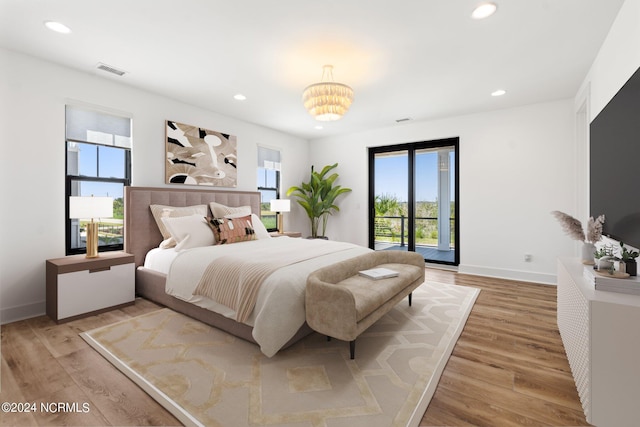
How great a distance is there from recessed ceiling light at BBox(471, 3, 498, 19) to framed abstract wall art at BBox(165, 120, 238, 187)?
367 cm

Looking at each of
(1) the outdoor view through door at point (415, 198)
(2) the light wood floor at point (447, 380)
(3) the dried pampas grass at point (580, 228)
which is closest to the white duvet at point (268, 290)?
(2) the light wood floor at point (447, 380)

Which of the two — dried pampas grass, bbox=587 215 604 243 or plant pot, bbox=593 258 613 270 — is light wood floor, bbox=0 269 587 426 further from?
dried pampas grass, bbox=587 215 604 243

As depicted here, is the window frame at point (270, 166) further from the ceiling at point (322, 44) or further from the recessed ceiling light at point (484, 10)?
the recessed ceiling light at point (484, 10)

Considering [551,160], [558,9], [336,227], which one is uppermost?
[558,9]

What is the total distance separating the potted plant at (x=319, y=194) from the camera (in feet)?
19.4

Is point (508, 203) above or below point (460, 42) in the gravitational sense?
below

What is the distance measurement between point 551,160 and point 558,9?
101 inches

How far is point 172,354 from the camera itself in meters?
2.13

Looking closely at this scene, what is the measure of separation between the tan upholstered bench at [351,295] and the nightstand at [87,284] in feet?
7.47

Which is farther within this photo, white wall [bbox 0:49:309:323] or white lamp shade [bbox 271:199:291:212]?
white lamp shade [bbox 271:199:291:212]

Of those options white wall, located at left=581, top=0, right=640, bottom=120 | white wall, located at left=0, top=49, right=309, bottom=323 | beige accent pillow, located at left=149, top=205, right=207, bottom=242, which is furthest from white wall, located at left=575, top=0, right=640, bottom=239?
white wall, located at left=0, top=49, right=309, bottom=323

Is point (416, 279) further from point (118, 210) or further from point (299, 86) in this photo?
point (118, 210)

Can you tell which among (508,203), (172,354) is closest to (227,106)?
(172,354)

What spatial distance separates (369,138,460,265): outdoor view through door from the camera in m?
5.35
